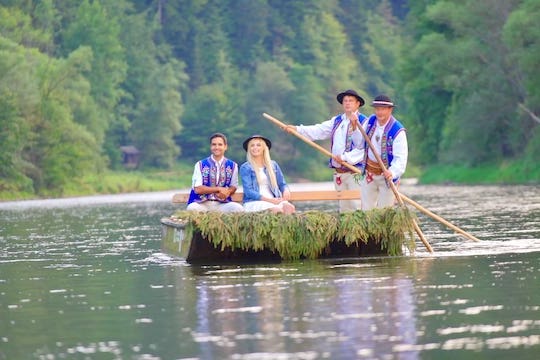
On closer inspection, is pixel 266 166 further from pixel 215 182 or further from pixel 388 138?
pixel 388 138

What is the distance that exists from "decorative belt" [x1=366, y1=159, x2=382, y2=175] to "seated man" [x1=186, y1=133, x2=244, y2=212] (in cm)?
196

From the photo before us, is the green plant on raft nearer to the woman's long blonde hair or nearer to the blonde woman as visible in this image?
the blonde woman

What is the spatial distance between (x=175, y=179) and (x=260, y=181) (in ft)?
299

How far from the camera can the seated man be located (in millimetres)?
21672

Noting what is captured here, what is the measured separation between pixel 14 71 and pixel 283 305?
6351 cm

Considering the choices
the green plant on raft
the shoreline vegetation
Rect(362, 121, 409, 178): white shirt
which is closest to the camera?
the green plant on raft

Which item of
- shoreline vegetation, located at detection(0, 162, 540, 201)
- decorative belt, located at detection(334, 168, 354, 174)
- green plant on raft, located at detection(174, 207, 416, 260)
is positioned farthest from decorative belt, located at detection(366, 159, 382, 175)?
shoreline vegetation, located at detection(0, 162, 540, 201)

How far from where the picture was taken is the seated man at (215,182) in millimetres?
21672

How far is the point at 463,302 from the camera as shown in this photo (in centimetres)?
1477

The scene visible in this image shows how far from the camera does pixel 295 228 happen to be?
19.9m

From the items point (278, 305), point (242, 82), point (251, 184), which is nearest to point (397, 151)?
point (251, 184)

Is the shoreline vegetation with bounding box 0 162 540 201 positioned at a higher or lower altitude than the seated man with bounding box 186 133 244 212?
higher

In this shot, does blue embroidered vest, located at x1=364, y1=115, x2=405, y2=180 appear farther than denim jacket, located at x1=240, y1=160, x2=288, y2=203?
No

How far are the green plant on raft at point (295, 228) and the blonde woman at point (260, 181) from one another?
30.3 inches
